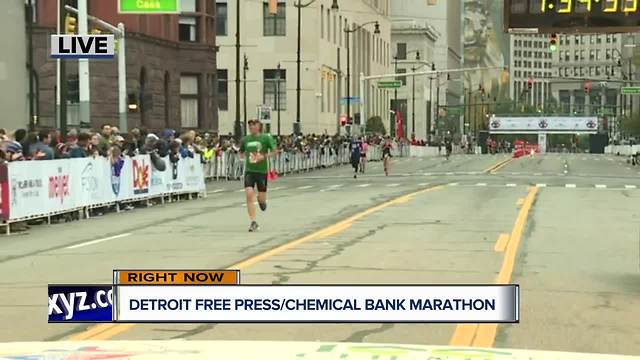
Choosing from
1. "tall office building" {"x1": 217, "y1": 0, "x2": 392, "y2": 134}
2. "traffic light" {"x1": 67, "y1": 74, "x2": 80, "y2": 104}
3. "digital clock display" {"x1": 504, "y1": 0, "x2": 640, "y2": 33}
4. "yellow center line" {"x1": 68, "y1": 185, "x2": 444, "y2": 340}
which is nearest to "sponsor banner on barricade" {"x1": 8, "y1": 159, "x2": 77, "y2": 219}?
"yellow center line" {"x1": 68, "y1": 185, "x2": 444, "y2": 340}

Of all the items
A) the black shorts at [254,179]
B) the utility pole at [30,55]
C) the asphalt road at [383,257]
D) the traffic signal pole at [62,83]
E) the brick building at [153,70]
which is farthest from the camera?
the brick building at [153,70]

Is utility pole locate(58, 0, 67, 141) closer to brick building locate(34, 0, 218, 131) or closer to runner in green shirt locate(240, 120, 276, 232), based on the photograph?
runner in green shirt locate(240, 120, 276, 232)

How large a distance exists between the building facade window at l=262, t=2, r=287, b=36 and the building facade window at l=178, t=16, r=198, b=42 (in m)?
22.7

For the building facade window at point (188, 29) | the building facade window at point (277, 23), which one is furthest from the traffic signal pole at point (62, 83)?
the building facade window at point (277, 23)

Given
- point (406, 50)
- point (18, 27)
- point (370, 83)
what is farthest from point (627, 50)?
point (18, 27)

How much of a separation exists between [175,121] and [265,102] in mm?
25434

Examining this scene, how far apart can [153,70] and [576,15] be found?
109ft

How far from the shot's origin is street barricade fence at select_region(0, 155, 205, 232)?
17.9 m

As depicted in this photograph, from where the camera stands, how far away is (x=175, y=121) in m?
54.6

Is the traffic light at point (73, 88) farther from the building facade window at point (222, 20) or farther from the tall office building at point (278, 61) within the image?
the building facade window at point (222, 20)

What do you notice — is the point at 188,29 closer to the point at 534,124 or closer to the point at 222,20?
the point at 222,20

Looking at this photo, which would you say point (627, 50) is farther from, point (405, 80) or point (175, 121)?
point (175, 121)

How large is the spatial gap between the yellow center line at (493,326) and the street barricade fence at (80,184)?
8.83 meters

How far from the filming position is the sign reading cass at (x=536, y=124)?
146 metres
